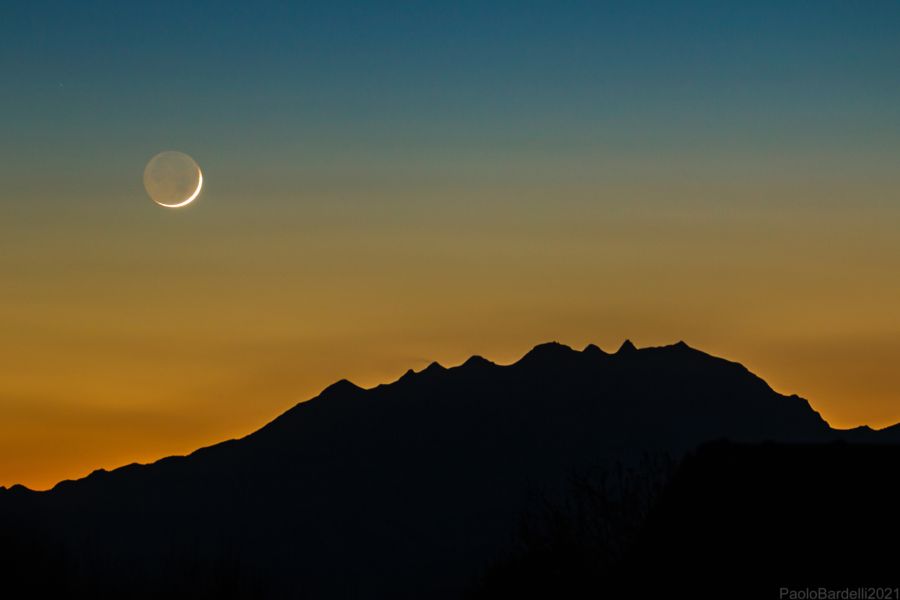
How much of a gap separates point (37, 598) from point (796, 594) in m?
44.0

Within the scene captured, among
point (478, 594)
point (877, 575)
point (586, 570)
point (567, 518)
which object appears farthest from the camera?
point (478, 594)

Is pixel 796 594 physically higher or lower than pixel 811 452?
lower

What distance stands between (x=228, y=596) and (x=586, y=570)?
860 inches

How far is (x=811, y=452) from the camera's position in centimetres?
3023

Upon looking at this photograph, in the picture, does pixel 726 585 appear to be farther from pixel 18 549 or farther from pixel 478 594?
pixel 18 549

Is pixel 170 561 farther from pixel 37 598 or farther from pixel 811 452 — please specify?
pixel 811 452

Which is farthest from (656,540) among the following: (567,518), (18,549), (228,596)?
(18,549)

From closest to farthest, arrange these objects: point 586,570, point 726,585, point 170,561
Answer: point 726,585, point 586,570, point 170,561

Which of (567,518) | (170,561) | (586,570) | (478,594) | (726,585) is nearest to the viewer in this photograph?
(726,585)

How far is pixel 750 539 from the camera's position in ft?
94.1

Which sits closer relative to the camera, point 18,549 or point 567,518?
point 567,518

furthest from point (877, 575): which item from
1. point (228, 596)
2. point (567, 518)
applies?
point (228, 596)

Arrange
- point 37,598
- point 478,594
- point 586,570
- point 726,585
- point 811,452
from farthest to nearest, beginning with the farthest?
point 37,598 → point 478,594 → point 586,570 → point 811,452 → point 726,585

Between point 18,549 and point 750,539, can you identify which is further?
point 18,549
